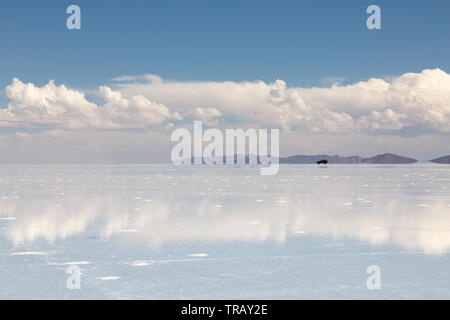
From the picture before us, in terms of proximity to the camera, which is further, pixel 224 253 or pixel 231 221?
pixel 231 221

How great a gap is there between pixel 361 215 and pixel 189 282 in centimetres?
1097

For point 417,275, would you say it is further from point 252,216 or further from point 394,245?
point 252,216

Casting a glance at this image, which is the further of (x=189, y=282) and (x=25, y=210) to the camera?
(x=25, y=210)

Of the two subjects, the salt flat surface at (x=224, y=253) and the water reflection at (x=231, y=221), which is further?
the water reflection at (x=231, y=221)

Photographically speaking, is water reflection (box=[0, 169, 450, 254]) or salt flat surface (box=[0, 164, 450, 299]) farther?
water reflection (box=[0, 169, 450, 254])

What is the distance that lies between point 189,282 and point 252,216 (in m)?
9.36
